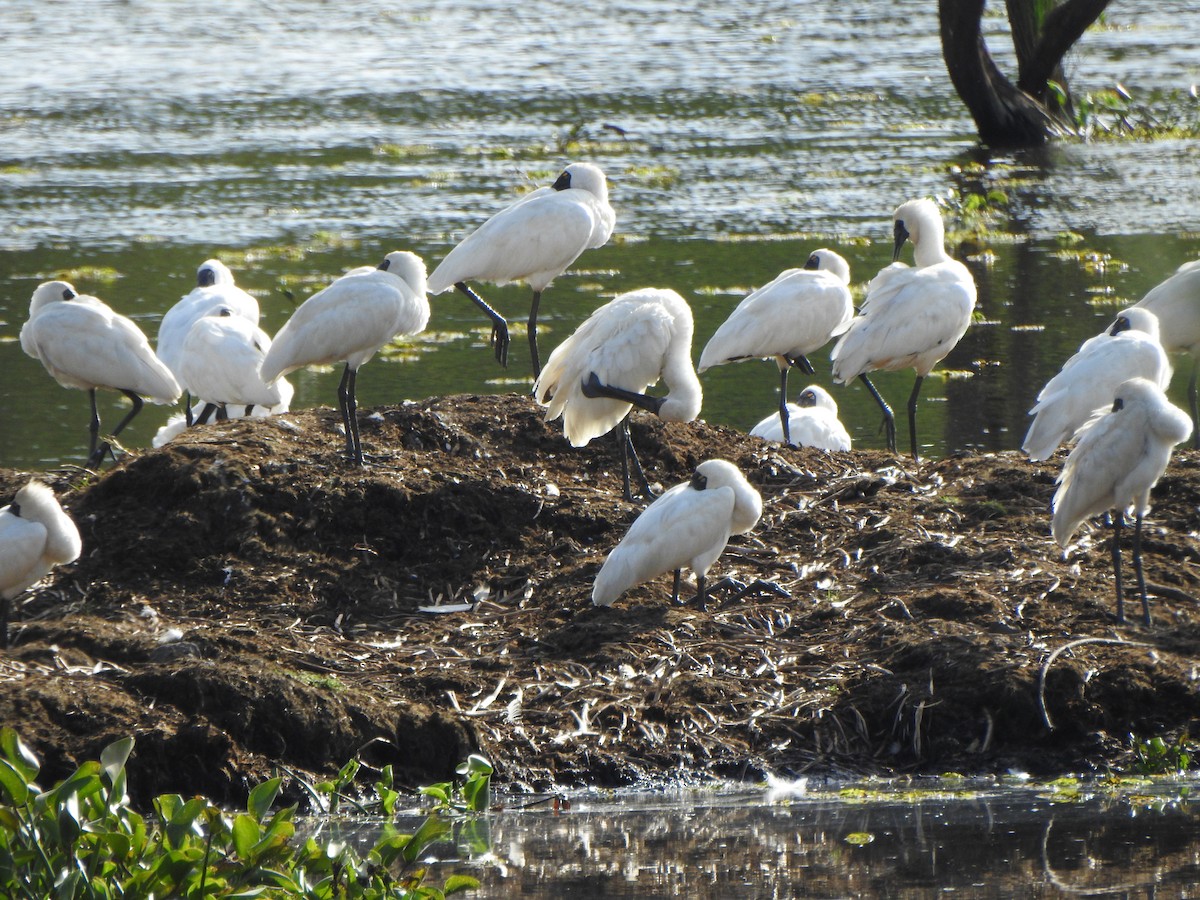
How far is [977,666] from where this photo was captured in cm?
649

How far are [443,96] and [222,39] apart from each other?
326 inches

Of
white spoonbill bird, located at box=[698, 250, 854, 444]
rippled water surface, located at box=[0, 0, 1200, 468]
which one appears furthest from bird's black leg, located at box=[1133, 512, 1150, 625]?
rippled water surface, located at box=[0, 0, 1200, 468]

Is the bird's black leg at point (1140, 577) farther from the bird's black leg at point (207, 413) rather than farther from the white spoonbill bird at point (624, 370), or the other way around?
the bird's black leg at point (207, 413)

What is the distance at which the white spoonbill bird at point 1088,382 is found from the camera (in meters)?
8.68

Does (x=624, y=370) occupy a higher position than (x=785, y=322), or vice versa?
(x=624, y=370)

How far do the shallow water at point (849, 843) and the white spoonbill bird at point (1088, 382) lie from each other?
120 inches

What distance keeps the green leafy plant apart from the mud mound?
2.32 meters

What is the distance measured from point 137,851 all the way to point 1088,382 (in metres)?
6.22

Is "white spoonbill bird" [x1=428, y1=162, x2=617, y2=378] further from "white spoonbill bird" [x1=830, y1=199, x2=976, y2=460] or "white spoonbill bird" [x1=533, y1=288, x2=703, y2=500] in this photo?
"white spoonbill bird" [x1=830, y1=199, x2=976, y2=460]

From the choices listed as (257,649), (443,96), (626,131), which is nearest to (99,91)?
(443,96)

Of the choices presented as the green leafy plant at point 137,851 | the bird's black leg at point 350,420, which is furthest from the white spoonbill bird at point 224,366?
the green leafy plant at point 137,851

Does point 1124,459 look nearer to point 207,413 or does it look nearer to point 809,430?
point 809,430

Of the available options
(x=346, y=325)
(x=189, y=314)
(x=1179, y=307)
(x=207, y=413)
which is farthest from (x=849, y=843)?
(x=189, y=314)

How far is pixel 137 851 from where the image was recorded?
3617mm
